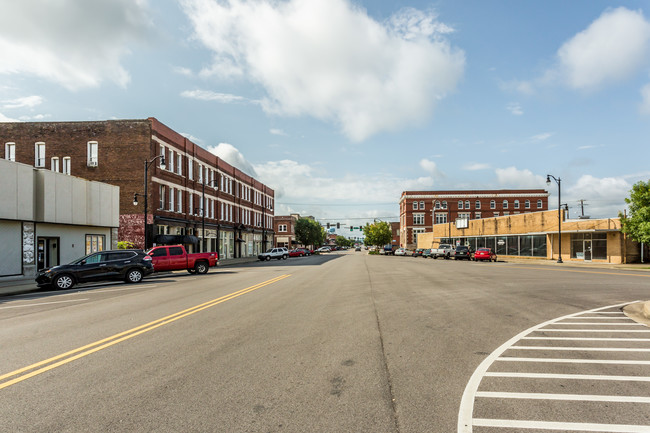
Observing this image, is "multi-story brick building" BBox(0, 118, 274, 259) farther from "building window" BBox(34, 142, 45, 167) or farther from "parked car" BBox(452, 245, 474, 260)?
"parked car" BBox(452, 245, 474, 260)

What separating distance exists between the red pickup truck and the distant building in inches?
262

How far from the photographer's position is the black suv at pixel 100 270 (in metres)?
18.3

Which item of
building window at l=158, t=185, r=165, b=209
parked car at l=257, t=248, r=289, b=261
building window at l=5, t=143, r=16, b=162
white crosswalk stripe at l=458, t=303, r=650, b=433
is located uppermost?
building window at l=5, t=143, r=16, b=162

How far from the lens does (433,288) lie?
52.5 feet

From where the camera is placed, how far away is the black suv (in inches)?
721

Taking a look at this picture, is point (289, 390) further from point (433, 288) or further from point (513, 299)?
point (433, 288)

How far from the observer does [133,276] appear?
20984mm

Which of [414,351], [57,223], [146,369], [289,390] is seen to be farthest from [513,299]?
[57,223]

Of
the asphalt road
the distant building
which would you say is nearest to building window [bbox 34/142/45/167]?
the distant building

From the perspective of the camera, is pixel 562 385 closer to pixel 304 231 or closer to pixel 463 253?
pixel 463 253

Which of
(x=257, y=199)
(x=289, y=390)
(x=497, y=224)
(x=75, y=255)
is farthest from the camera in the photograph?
(x=257, y=199)

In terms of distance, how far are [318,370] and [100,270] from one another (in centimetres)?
Result: 1785

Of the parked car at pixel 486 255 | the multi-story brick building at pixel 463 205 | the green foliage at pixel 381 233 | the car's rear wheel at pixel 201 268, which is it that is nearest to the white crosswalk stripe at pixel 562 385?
the car's rear wheel at pixel 201 268

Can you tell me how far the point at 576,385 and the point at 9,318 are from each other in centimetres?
1226
